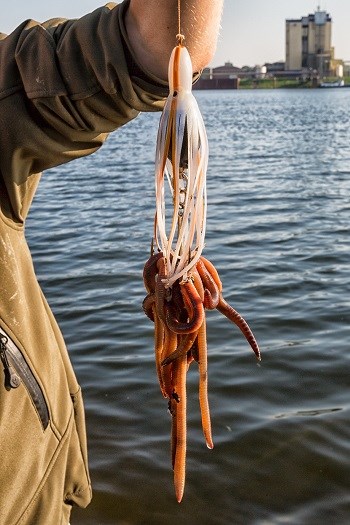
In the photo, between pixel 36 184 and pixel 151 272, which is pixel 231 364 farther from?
pixel 151 272

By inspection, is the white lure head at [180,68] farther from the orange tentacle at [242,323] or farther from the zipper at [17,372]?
the zipper at [17,372]

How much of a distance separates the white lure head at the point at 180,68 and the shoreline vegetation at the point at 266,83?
169 metres

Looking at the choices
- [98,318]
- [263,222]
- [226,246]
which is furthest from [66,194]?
[98,318]

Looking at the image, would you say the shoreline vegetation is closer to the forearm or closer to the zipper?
the zipper

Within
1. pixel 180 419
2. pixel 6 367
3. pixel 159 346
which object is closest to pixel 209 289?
pixel 159 346

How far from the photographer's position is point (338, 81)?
177m

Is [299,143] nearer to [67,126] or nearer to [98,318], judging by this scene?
[98,318]

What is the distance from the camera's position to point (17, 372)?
7.36ft

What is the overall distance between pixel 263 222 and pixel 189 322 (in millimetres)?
12894

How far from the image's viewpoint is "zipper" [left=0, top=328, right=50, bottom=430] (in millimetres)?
2215

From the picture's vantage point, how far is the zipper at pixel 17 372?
2215 mm

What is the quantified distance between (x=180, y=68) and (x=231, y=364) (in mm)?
6034

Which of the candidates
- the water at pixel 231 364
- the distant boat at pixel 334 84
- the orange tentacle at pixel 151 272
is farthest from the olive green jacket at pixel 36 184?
the distant boat at pixel 334 84

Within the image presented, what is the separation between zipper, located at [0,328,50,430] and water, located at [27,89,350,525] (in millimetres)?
2875
